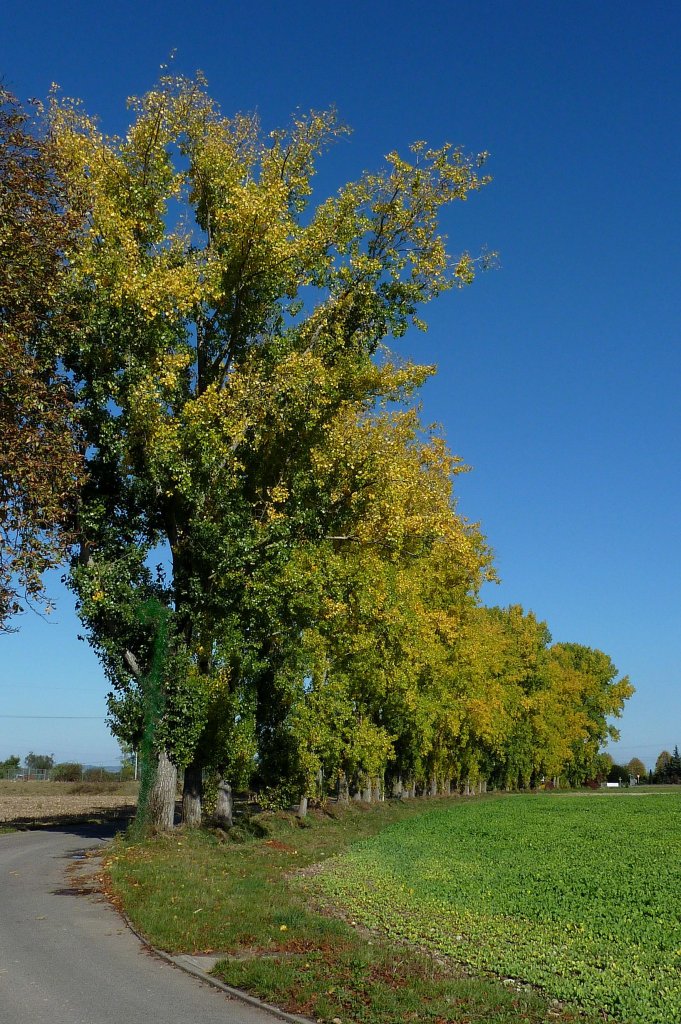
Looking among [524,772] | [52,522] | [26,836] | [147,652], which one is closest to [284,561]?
[147,652]

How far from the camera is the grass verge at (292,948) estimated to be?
28.6ft

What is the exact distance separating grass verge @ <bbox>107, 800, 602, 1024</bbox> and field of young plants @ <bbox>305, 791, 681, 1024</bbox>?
23.1 inches

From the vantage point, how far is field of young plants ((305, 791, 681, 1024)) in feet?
32.9

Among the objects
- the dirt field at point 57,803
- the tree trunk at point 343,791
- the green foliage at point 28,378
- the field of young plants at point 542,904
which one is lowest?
the field of young plants at point 542,904

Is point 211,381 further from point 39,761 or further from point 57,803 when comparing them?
point 39,761

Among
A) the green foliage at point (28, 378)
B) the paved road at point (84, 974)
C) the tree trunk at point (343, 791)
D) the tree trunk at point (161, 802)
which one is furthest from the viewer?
the tree trunk at point (343, 791)

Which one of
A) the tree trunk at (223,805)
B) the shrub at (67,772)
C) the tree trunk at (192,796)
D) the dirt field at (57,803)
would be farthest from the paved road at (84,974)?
the shrub at (67,772)

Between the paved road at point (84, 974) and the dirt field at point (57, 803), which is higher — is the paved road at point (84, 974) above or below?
below

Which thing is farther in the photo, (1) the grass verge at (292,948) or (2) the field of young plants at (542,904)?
(2) the field of young plants at (542,904)

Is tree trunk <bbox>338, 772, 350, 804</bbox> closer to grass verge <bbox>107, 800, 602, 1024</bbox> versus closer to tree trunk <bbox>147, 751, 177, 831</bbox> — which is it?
tree trunk <bbox>147, 751, 177, 831</bbox>

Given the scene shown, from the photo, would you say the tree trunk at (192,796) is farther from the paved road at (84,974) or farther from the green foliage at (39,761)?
the green foliage at (39,761)

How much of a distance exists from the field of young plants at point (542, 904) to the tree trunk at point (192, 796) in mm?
4709

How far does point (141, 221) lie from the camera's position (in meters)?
23.5

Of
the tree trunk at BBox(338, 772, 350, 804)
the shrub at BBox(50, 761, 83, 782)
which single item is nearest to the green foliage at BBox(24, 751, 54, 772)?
the shrub at BBox(50, 761, 83, 782)
